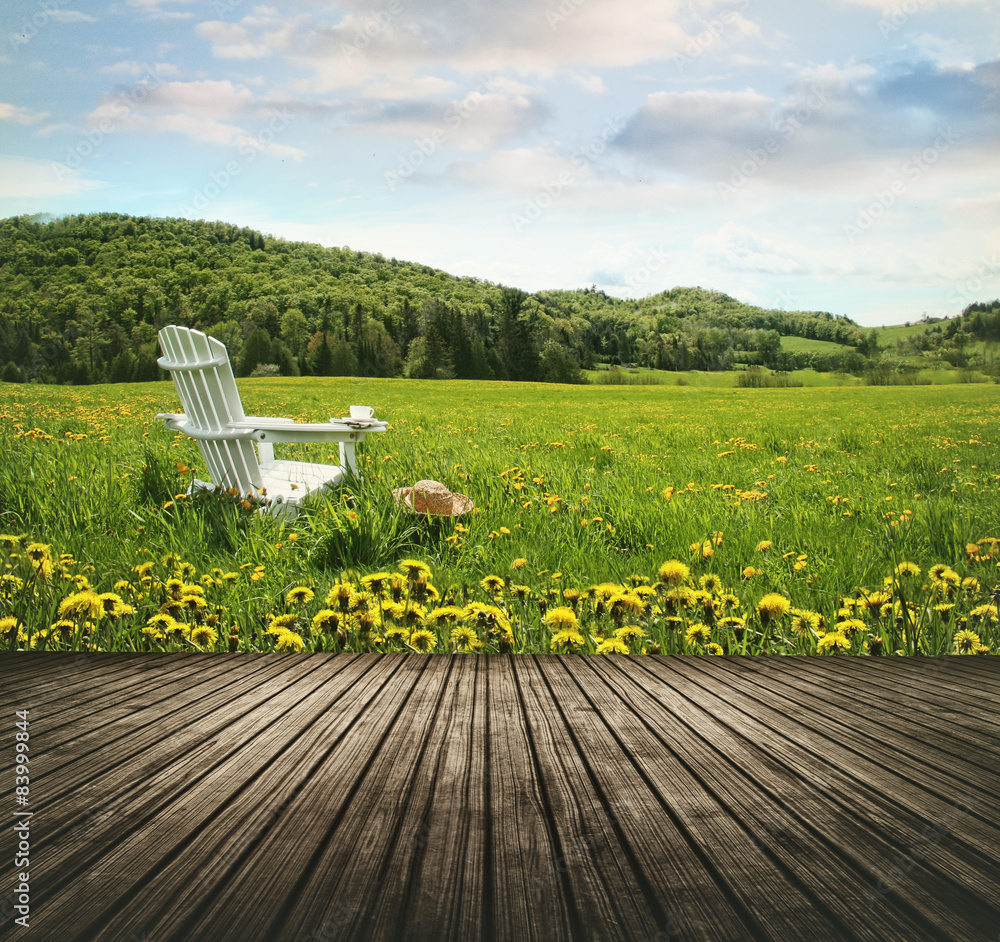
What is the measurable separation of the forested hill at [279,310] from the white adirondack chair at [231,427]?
31 centimetres

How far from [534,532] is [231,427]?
1550 mm

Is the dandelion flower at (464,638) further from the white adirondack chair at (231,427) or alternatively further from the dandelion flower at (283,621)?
the white adirondack chair at (231,427)

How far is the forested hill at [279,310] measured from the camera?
341cm

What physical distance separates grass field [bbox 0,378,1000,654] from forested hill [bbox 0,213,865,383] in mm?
195

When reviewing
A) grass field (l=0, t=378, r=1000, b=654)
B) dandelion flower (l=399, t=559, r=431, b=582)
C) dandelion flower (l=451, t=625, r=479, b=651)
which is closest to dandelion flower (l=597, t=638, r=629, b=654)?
Result: grass field (l=0, t=378, r=1000, b=654)

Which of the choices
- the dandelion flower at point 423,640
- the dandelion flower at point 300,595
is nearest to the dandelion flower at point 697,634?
the dandelion flower at point 423,640

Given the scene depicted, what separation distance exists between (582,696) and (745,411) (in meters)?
2.83

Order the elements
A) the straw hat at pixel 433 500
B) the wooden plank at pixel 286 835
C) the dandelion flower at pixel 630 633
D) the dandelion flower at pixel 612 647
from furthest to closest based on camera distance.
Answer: the straw hat at pixel 433 500
the dandelion flower at pixel 630 633
the dandelion flower at pixel 612 647
the wooden plank at pixel 286 835

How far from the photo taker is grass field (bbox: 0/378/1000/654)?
94.0 inches

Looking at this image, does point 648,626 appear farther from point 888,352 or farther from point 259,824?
point 888,352

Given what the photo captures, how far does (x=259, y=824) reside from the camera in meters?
1.21

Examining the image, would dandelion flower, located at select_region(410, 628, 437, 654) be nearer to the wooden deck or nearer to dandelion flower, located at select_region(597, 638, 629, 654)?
the wooden deck

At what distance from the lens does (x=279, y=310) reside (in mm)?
3648

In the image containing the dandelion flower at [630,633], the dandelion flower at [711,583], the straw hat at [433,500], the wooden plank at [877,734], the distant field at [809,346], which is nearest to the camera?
the wooden plank at [877,734]
